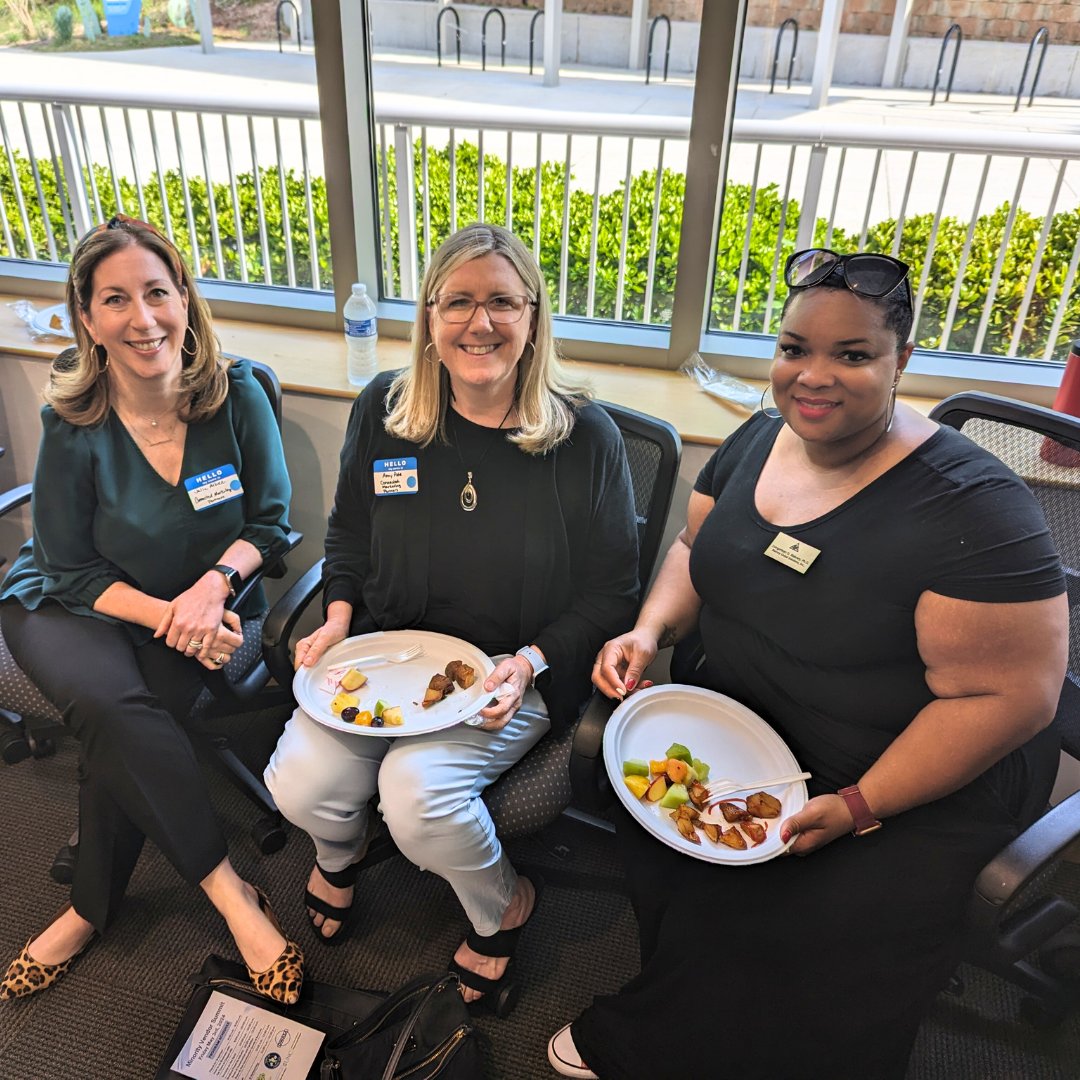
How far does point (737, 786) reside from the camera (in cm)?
139

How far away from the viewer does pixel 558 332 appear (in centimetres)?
242

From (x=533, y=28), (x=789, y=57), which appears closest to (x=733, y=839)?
(x=789, y=57)

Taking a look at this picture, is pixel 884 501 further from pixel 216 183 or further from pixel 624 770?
pixel 216 183

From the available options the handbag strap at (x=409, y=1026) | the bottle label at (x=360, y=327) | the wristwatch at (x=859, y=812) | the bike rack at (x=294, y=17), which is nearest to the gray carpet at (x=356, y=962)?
the handbag strap at (x=409, y=1026)

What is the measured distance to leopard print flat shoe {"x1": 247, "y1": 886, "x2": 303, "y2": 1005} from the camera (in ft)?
5.20

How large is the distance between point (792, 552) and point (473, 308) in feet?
2.37

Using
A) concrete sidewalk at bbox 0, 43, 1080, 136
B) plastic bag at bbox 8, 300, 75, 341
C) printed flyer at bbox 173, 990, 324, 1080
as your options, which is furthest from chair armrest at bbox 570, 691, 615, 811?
plastic bag at bbox 8, 300, 75, 341

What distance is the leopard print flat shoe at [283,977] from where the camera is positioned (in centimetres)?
158

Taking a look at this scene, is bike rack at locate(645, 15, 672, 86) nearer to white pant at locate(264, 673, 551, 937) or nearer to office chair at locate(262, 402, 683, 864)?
office chair at locate(262, 402, 683, 864)

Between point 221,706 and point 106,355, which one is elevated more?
point 106,355

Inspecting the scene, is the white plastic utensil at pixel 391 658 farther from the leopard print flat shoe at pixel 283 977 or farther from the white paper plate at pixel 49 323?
the white paper plate at pixel 49 323

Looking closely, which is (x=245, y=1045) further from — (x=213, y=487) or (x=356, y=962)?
(x=213, y=487)

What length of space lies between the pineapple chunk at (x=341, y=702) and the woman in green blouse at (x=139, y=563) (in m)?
0.34

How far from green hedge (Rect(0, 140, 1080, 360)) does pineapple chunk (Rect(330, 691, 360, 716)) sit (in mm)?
1489
